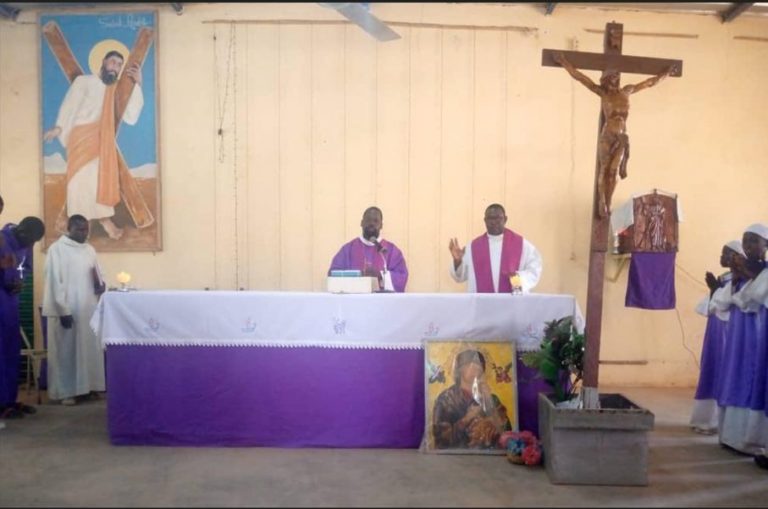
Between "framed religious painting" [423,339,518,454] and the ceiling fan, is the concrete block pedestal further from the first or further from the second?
the ceiling fan

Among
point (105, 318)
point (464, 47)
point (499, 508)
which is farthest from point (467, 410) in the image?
point (464, 47)

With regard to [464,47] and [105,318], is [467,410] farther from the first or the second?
[464,47]

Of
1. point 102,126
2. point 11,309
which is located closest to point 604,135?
point 11,309

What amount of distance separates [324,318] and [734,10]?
595 centimetres

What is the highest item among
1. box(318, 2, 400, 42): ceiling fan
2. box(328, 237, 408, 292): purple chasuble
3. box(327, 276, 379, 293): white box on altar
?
box(318, 2, 400, 42): ceiling fan

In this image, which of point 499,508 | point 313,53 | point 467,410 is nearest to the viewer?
point 499,508

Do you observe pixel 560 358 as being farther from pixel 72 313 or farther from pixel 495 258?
pixel 72 313

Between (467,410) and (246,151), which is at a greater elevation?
(246,151)

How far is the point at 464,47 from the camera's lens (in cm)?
755

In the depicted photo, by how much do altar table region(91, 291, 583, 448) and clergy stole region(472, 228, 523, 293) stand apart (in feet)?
4.53

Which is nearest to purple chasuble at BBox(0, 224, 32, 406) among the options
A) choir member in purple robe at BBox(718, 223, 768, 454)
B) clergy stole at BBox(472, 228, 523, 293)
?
clergy stole at BBox(472, 228, 523, 293)

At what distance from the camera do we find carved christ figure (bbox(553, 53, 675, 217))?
13.8 ft

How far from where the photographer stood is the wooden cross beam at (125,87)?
24.6ft

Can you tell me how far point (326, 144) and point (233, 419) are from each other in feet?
12.2
